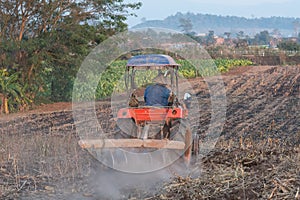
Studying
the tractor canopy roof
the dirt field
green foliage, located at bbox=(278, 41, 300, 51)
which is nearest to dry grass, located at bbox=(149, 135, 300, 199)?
the dirt field

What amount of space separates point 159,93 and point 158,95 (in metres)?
0.04

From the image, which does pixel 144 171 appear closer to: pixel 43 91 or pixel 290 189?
pixel 290 189

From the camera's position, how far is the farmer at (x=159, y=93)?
811 centimetres

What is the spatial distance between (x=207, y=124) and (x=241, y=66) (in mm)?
33653

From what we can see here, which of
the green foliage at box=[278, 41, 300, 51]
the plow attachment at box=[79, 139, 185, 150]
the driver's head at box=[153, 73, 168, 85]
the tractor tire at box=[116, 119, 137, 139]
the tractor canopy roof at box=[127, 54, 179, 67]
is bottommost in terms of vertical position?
the plow attachment at box=[79, 139, 185, 150]

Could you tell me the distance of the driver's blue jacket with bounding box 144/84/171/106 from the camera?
8.11m

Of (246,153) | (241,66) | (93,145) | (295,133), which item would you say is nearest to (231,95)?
(295,133)

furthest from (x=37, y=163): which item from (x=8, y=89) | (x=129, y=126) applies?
(x=8, y=89)

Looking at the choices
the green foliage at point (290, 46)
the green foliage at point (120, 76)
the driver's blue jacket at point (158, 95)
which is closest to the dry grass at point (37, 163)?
the driver's blue jacket at point (158, 95)

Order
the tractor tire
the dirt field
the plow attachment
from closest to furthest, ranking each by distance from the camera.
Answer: the dirt field < the plow attachment < the tractor tire

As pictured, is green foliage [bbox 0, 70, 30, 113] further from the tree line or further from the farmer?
the farmer

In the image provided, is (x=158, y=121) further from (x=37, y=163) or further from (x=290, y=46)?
(x=290, y=46)

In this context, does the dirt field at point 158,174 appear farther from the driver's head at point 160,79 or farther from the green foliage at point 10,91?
the green foliage at point 10,91

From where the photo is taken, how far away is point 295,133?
12117 mm
